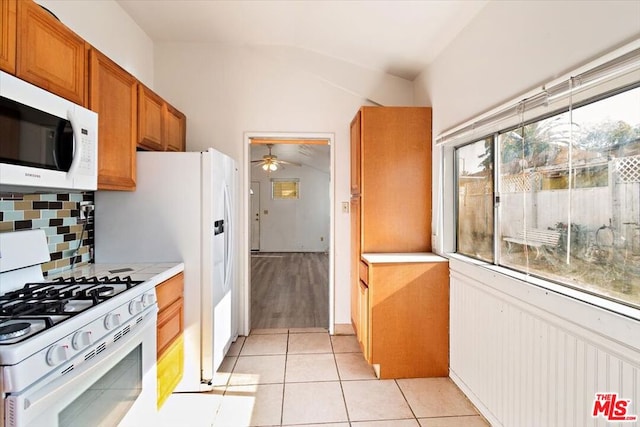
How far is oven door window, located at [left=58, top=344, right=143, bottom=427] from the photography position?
1.20 meters

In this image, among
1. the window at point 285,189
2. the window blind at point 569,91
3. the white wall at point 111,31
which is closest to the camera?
the window blind at point 569,91

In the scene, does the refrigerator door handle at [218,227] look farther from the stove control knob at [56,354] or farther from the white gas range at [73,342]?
the stove control knob at [56,354]

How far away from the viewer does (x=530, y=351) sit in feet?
5.34

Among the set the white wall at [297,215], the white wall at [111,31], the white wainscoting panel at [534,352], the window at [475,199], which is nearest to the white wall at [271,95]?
the white wall at [111,31]

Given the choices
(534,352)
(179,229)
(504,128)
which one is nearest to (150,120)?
(179,229)

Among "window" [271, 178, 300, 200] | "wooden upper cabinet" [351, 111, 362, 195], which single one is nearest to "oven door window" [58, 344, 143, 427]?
"wooden upper cabinet" [351, 111, 362, 195]

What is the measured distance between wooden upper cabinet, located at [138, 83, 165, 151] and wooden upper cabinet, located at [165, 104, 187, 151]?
94mm

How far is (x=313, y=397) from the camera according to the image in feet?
7.50

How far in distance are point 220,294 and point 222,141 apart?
1.51 m

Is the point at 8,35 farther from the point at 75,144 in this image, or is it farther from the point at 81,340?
the point at 81,340

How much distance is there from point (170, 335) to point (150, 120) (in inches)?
59.0

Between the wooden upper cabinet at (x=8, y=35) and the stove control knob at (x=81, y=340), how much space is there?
1.01m

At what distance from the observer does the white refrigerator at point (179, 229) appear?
2.31 m

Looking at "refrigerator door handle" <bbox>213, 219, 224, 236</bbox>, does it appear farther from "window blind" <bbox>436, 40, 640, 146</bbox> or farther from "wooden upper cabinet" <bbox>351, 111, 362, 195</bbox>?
"window blind" <bbox>436, 40, 640, 146</bbox>
